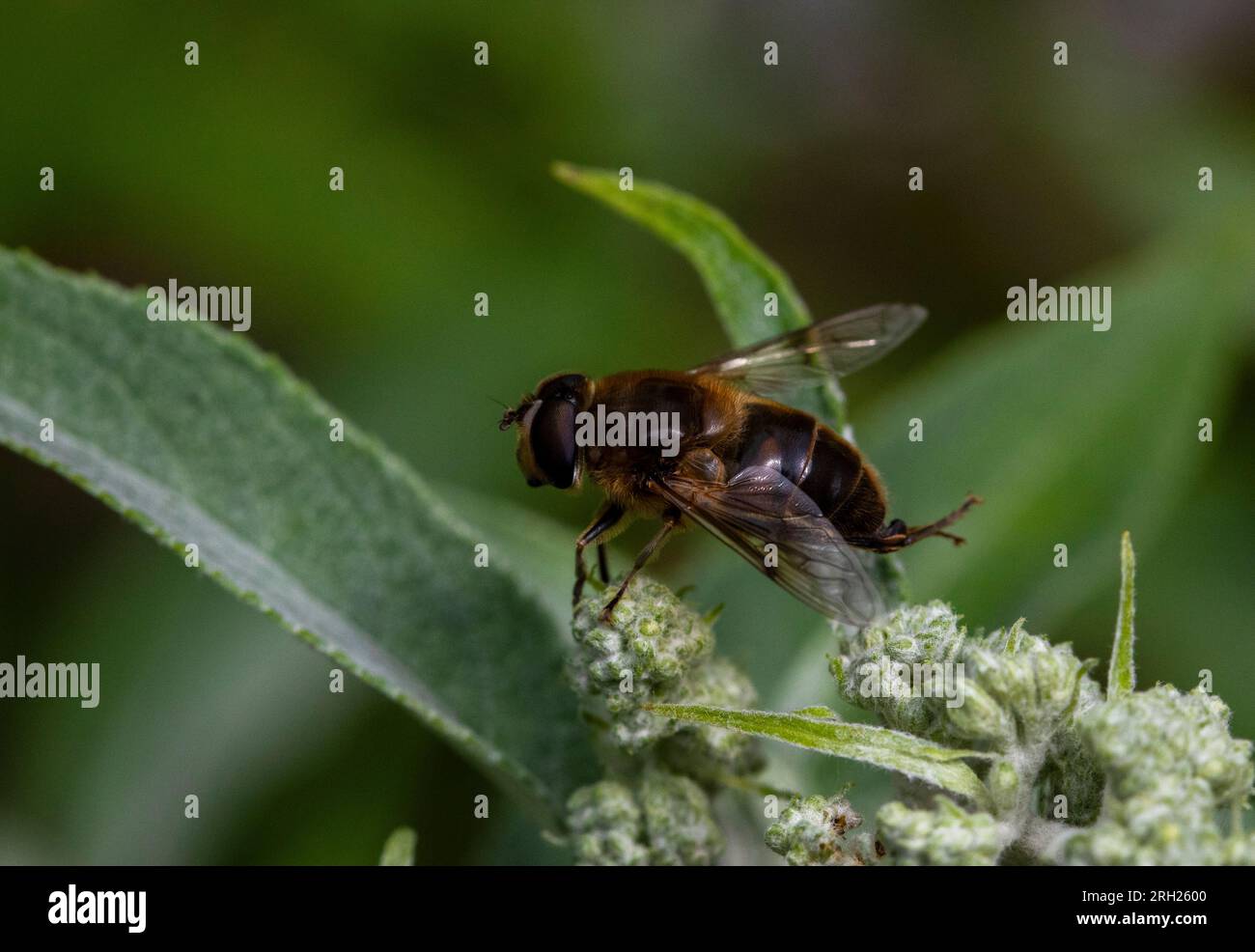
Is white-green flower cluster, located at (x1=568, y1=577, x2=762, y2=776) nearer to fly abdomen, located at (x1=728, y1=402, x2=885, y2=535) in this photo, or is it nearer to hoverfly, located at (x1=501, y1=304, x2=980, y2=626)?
hoverfly, located at (x1=501, y1=304, x2=980, y2=626)

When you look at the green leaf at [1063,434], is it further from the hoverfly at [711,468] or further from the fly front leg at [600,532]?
the fly front leg at [600,532]

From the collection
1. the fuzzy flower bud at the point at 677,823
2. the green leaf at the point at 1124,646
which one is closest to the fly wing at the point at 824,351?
the fuzzy flower bud at the point at 677,823

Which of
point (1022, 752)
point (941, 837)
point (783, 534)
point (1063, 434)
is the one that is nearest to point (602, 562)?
point (783, 534)

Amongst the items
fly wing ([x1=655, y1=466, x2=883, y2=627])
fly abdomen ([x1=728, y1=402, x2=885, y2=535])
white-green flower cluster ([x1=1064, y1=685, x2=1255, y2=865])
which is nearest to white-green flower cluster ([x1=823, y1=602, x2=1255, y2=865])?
white-green flower cluster ([x1=1064, y1=685, x2=1255, y2=865])

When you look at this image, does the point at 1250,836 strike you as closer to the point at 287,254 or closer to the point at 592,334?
the point at 592,334
